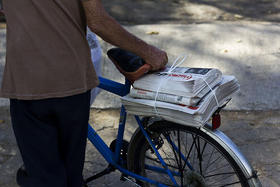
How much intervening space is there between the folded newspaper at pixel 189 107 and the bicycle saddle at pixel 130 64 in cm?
12

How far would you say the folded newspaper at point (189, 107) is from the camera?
5.53ft

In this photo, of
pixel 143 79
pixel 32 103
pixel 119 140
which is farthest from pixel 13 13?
pixel 119 140

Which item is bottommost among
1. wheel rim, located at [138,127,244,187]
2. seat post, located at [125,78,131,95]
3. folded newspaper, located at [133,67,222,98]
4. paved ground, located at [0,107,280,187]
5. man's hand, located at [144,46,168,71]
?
paved ground, located at [0,107,280,187]

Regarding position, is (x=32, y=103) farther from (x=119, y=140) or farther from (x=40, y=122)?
(x=119, y=140)

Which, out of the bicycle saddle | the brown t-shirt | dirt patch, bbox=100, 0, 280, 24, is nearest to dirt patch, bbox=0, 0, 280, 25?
dirt patch, bbox=100, 0, 280, 24

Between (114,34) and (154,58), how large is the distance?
278 millimetres

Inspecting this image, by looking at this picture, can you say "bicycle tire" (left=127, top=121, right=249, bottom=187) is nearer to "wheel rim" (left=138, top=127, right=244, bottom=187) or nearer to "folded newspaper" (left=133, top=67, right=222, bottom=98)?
"wheel rim" (left=138, top=127, right=244, bottom=187)

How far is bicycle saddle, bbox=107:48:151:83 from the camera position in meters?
1.86

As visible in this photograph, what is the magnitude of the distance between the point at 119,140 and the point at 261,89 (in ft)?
6.98

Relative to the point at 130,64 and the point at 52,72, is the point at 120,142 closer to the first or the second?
the point at 130,64

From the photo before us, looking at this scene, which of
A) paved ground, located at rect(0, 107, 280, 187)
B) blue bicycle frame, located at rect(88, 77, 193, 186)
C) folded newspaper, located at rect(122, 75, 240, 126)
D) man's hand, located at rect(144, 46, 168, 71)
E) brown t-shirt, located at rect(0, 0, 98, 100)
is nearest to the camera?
brown t-shirt, located at rect(0, 0, 98, 100)

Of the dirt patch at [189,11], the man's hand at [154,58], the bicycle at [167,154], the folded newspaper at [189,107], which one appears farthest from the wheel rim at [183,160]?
the dirt patch at [189,11]

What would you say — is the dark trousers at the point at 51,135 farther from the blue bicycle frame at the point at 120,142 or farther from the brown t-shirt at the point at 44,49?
the blue bicycle frame at the point at 120,142

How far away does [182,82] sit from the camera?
1.75 meters
